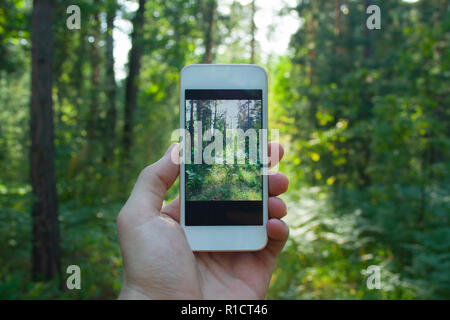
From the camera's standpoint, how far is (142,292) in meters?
2.24

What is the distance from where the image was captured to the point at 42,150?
643cm

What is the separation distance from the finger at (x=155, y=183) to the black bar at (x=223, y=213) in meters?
0.22

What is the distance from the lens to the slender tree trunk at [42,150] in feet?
21.1

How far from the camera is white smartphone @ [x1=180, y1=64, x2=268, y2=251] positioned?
8.41ft

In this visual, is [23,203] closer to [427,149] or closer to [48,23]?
[48,23]

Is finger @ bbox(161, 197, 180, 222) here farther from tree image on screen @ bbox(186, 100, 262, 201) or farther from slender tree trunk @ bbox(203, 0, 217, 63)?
Result: slender tree trunk @ bbox(203, 0, 217, 63)

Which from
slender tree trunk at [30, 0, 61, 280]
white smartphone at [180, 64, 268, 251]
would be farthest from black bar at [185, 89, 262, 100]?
slender tree trunk at [30, 0, 61, 280]


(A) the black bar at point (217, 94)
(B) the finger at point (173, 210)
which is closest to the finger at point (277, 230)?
(B) the finger at point (173, 210)

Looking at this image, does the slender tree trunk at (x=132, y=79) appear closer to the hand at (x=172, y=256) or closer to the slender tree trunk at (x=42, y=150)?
the slender tree trunk at (x=42, y=150)

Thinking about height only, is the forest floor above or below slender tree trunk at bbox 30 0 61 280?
below

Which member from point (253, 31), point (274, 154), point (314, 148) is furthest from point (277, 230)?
point (253, 31)

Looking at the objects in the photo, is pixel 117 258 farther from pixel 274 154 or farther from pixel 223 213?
pixel 274 154

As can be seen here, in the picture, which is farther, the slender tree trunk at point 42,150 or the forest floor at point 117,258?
the slender tree trunk at point 42,150

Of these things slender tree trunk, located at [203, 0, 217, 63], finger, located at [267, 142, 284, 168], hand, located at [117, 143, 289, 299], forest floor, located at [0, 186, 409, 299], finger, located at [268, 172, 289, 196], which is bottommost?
forest floor, located at [0, 186, 409, 299]
